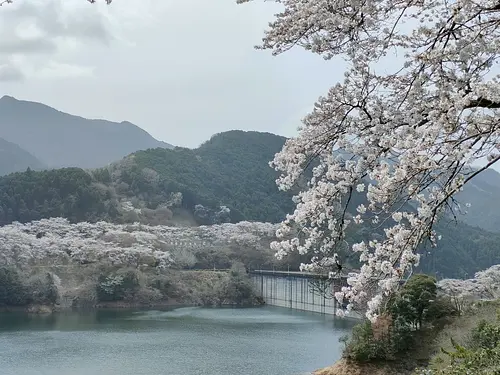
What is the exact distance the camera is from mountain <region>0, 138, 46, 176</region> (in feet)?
213

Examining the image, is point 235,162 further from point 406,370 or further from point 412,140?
point 412,140

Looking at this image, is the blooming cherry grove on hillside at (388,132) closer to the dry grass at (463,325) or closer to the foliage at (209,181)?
the dry grass at (463,325)

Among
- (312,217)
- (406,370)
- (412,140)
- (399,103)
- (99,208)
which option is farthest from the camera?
(99,208)

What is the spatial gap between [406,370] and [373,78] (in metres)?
9.51

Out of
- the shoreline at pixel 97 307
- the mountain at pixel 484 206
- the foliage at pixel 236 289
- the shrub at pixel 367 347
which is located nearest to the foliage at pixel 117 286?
the shoreline at pixel 97 307

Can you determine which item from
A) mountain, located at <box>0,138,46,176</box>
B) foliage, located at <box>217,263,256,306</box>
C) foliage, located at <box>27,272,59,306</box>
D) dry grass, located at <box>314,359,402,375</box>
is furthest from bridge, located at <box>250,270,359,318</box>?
mountain, located at <box>0,138,46,176</box>

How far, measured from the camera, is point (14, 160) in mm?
67562

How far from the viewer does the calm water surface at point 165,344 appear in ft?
42.1

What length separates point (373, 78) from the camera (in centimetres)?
252

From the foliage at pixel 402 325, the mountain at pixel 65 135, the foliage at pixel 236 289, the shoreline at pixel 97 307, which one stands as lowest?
the shoreline at pixel 97 307

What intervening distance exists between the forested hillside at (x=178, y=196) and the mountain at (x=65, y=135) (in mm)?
46413

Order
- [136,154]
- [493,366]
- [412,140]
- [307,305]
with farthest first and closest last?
[136,154], [307,305], [493,366], [412,140]

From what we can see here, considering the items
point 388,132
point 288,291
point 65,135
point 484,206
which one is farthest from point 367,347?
point 65,135

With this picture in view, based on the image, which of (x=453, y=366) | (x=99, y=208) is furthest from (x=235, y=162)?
(x=453, y=366)
